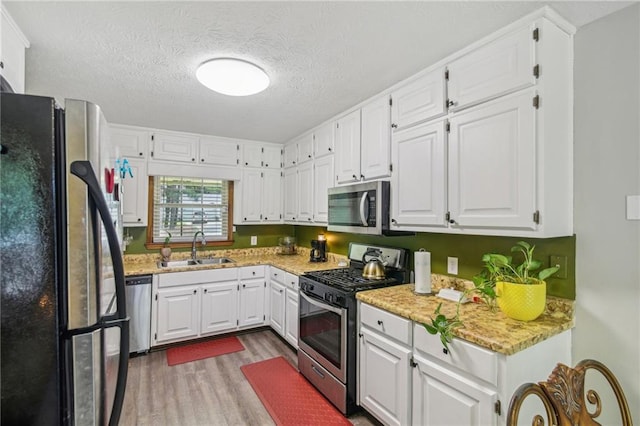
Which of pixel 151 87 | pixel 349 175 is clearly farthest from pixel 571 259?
Answer: pixel 151 87

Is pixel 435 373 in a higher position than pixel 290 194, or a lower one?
lower

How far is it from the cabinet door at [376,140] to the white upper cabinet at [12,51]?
221 centimetres

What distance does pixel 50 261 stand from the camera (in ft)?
2.99

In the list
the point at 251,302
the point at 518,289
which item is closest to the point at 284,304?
the point at 251,302

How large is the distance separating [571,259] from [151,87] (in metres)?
2.98

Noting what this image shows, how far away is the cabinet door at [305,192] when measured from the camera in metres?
3.57

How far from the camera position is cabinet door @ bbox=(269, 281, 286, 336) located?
3388 mm

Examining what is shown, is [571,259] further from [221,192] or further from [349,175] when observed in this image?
[221,192]

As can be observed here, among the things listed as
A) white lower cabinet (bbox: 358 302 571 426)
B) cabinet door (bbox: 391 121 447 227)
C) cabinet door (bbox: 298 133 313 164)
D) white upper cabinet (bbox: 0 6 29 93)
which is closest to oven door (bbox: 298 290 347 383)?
white lower cabinet (bbox: 358 302 571 426)

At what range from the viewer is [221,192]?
4.25 metres

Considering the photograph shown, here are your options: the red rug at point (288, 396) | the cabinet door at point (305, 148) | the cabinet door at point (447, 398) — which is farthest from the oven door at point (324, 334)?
the cabinet door at point (305, 148)

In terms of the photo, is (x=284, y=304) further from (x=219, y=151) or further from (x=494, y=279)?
(x=494, y=279)

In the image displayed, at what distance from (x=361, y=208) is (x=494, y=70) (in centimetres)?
126

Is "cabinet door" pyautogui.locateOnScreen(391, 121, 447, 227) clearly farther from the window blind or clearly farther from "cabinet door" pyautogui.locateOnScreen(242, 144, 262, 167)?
the window blind
